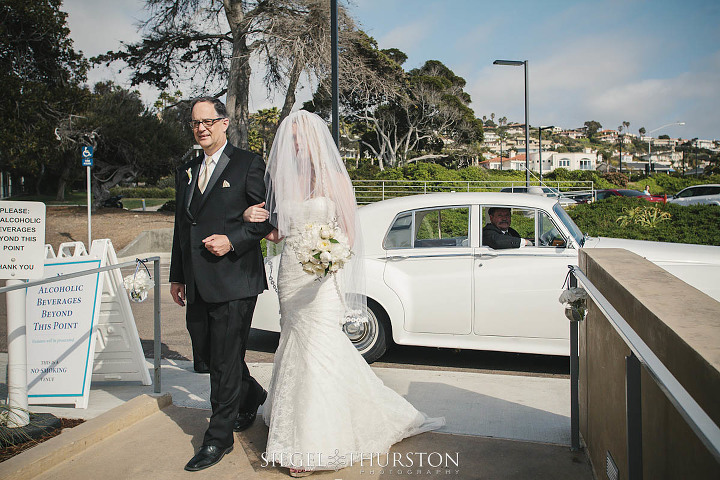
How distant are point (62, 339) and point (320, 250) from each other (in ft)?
8.88

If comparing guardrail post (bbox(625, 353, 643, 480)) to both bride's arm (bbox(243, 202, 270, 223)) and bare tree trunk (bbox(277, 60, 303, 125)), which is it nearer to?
bride's arm (bbox(243, 202, 270, 223))

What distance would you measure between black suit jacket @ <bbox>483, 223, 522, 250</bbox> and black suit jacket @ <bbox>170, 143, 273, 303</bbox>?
2.79 metres

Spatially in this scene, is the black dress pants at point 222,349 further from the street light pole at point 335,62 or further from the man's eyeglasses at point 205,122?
the street light pole at point 335,62

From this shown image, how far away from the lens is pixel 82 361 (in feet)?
15.4

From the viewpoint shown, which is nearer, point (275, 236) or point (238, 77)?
point (275, 236)

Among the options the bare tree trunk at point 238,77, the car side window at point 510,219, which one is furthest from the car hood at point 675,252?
the bare tree trunk at point 238,77

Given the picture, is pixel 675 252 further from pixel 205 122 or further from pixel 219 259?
pixel 205 122

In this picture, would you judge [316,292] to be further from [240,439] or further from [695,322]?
[695,322]

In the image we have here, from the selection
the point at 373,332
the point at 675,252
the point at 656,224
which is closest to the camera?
the point at 675,252

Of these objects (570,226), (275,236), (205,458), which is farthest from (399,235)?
(205,458)

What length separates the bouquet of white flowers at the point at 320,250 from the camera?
3.37m

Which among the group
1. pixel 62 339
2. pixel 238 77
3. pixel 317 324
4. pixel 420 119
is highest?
pixel 420 119

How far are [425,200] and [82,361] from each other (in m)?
3.56

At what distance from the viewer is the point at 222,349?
3658 mm
